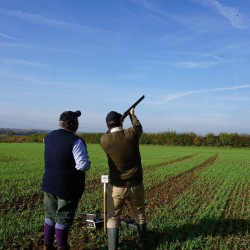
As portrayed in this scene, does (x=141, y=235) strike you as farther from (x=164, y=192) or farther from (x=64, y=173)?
(x=164, y=192)

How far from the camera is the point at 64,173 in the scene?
5332 millimetres

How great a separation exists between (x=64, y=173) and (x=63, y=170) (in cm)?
4

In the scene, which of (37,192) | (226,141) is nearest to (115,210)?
(37,192)

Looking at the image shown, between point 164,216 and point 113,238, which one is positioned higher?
point 113,238

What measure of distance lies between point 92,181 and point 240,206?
21.1ft

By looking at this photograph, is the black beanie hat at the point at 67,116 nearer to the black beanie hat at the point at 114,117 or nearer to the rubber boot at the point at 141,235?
the black beanie hat at the point at 114,117

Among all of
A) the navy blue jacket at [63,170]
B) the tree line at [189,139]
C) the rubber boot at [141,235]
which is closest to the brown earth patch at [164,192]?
the rubber boot at [141,235]

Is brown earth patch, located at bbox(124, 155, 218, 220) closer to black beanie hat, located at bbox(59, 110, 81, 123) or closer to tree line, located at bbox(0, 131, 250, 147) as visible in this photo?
black beanie hat, located at bbox(59, 110, 81, 123)

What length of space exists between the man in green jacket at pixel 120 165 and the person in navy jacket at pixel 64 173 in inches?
21.2

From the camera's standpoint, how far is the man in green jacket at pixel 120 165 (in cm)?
569

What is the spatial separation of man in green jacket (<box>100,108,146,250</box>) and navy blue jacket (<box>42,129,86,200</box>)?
0.58m

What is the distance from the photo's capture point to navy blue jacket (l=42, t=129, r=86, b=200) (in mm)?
5301

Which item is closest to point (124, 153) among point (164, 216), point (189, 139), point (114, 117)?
point (114, 117)

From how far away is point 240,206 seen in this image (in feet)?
33.9
